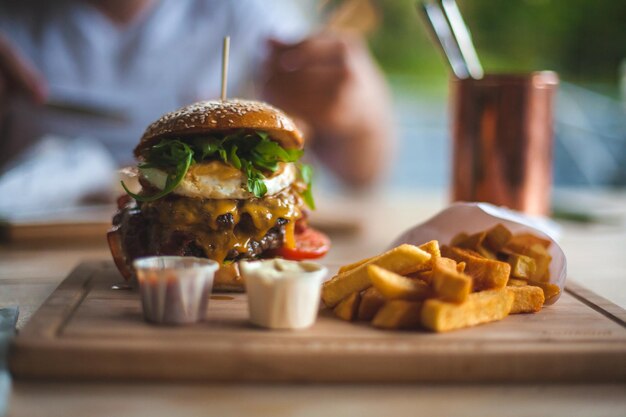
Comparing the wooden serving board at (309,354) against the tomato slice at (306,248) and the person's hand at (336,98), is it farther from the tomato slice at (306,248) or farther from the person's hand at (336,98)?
the person's hand at (336,98)

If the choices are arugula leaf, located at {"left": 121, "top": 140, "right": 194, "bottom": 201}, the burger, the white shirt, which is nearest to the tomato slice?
the burger

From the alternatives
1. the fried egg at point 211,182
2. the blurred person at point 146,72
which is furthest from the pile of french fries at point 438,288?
the blurred person at point 146,72

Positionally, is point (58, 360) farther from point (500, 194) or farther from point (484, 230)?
point (500, 194)

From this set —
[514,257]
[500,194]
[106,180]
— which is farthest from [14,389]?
[106,180]

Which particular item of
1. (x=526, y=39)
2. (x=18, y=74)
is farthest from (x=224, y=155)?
(x=526, y=39)

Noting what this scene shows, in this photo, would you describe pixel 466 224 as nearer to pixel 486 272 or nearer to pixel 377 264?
pixel 486 272
